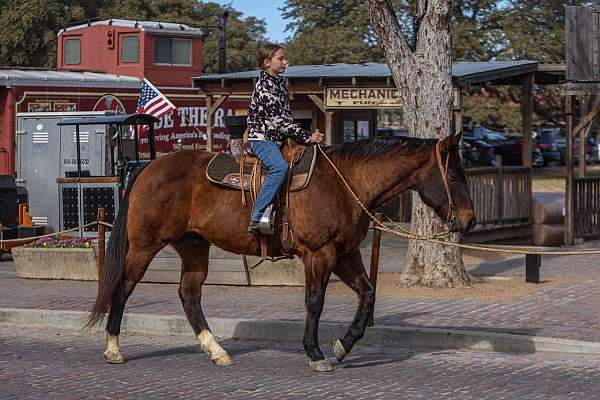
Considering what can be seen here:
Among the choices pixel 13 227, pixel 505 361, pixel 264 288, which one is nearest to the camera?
pixel 505 361

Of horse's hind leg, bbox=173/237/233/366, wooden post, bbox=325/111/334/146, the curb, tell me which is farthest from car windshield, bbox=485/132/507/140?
horse's hind leg, bbox=173/237/233/366

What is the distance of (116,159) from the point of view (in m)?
20.5

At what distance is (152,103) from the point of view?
25969 millimetres

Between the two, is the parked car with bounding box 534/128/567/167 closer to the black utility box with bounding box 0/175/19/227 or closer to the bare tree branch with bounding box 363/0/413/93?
the black utility box with bounding box 0/175/19/227

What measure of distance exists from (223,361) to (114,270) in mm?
1291

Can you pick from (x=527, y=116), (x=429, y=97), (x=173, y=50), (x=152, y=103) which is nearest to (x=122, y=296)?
(x=429, y=97)

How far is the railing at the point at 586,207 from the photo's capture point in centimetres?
2102

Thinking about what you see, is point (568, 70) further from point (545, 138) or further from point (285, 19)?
point (545, 138)

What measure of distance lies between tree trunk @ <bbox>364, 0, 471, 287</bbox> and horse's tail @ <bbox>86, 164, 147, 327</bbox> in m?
4.94

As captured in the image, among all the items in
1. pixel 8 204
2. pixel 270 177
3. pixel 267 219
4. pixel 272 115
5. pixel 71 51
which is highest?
pixel 71 51

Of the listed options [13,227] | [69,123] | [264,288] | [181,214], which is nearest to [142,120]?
[69,123]

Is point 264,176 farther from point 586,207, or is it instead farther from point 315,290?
point 586,207

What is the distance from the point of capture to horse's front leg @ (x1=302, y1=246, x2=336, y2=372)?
9.20 metres

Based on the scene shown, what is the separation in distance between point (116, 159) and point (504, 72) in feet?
25.8
